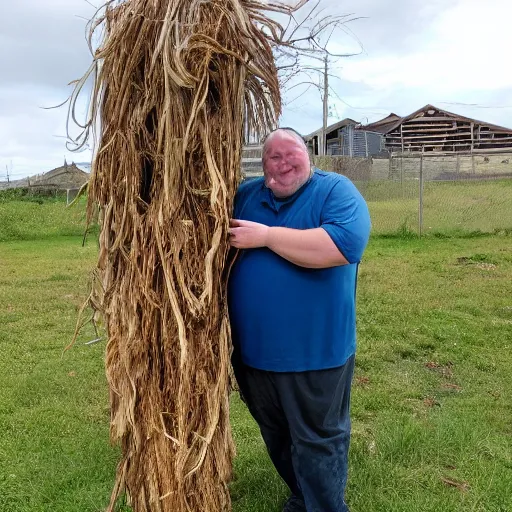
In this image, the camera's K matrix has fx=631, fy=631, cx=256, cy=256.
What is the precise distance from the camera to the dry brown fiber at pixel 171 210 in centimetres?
249

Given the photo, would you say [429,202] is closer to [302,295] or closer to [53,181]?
[53,181]

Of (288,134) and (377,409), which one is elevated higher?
(288,134)

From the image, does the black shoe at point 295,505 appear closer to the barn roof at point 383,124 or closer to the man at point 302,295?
the man at point 302,295

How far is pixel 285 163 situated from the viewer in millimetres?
2615

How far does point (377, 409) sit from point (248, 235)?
91.5 inches

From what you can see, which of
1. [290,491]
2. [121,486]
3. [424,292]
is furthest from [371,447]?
[424,292]

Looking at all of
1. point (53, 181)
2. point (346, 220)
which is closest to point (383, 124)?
point (53, 181)

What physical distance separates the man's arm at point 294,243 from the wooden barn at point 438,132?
30.5m

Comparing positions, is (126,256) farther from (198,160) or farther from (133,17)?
(133,17)

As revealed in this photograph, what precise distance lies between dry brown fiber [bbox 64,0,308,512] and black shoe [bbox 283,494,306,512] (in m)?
0.50

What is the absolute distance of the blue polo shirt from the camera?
2.60 metres

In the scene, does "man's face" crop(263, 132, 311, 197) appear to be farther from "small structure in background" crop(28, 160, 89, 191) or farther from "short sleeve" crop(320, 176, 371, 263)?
"small structure in background" crop(28, 160, 89, 191)

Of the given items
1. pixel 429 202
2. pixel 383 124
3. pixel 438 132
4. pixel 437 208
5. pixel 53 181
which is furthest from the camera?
pixel 383 124

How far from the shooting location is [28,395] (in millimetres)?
4660
